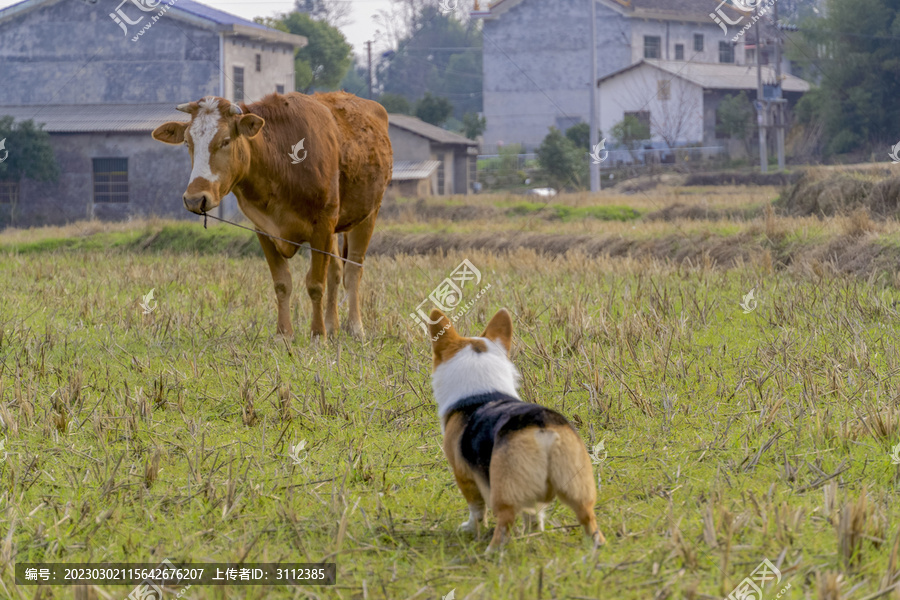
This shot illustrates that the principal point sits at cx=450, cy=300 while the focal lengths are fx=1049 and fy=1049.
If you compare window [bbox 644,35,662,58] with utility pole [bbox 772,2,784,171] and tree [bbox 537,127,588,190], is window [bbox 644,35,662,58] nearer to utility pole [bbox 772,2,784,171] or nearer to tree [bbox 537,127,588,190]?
utility pole [bbox 772,2,784,171]

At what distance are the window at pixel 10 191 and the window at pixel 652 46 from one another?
28.4m

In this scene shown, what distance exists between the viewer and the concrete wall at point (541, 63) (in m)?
47.8

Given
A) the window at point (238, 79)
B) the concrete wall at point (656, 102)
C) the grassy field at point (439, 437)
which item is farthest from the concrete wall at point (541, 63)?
the grassy field at point (439, 437)

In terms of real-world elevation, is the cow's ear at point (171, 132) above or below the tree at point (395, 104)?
below

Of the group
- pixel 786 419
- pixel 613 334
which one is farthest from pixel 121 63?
pixel 786 419

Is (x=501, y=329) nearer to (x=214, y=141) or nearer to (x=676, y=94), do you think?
(x=214, y=141)

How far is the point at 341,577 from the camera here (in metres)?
3.70

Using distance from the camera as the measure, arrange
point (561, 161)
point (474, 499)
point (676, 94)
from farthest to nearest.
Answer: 1. point (676, 94)
2. point (561, 161)
3. point (474, 499)

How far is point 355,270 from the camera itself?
9.65 meters

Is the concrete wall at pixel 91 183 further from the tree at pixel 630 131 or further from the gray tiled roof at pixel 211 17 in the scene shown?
the tree at pixel 630 131

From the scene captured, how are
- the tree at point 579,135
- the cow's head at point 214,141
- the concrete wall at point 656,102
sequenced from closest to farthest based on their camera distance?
the cow's head at point 214,141 < the tree at point 579,135 < the concrete wall at point 656,102

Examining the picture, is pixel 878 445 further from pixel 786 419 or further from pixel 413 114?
pixel 413 114

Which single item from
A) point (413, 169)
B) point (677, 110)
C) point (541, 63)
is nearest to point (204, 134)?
point (413, 169)

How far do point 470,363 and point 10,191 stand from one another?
31.4 meters
